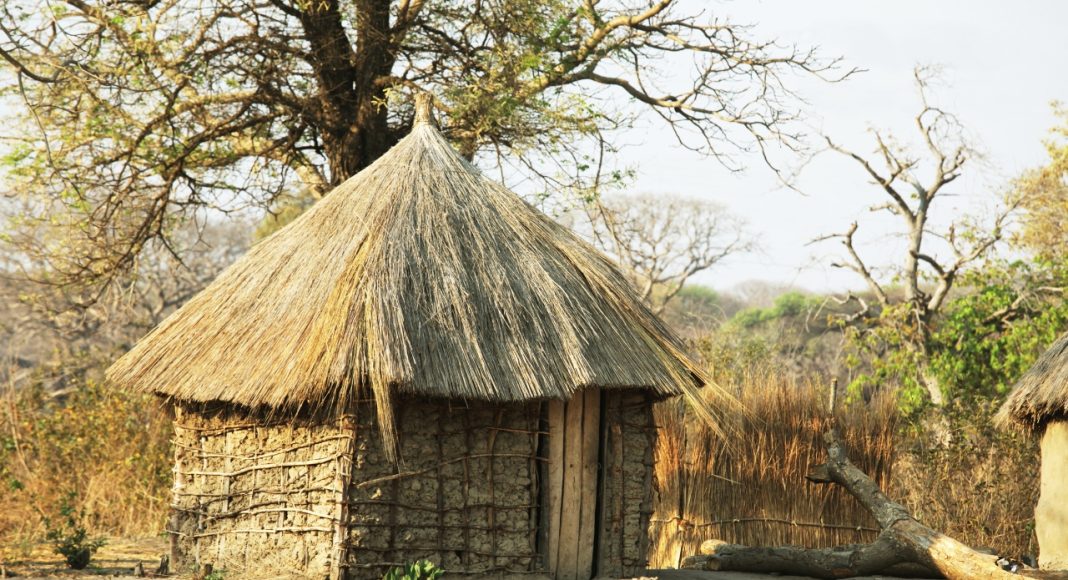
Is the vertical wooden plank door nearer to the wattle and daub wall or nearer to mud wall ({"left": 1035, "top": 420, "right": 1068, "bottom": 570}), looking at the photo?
the wattle and daub wall

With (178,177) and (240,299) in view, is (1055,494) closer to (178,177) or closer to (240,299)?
(240,299)

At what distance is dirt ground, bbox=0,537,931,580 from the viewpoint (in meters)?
7.66

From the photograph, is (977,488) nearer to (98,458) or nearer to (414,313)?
(414,313)

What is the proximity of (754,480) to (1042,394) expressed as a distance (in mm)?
2451

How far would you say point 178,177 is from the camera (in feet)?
37.6

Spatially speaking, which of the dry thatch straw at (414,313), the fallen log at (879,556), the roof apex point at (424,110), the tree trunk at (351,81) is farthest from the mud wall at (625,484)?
the tree trunk at (351,81)

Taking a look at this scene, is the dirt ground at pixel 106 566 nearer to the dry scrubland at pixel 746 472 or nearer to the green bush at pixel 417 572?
the dry scrubland at pixel 746 472

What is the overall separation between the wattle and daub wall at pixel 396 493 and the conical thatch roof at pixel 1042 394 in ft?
12.2

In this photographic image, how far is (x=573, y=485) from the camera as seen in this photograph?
746cm

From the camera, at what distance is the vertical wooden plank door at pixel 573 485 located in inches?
289

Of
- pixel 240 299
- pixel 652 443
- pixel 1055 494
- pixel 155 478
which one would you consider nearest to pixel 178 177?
pixel 155 478

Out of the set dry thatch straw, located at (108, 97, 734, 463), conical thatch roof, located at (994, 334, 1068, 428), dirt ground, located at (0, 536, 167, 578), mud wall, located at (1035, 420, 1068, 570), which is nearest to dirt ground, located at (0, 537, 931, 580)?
dirt ground, located at (0, 536, 167, 578)

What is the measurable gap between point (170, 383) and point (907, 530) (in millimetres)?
5339

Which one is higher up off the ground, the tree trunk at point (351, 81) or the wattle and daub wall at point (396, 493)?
the tree trunk at point (351, 81)
